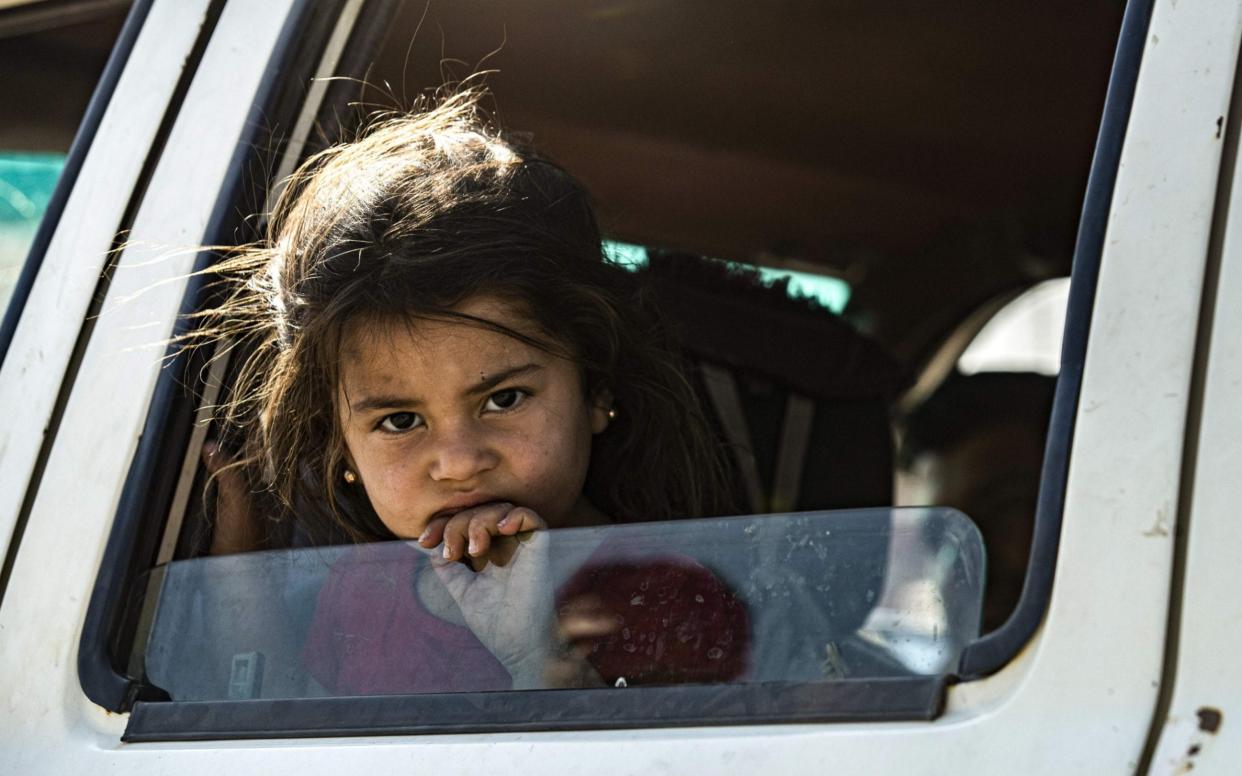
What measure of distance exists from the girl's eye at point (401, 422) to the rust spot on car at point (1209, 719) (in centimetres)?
89

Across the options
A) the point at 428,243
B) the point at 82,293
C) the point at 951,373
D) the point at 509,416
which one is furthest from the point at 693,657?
the point at 951,373

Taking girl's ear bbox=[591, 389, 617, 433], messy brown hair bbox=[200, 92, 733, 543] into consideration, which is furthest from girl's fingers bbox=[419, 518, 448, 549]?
girl's ear bbox=[591, 389, 617, 433]

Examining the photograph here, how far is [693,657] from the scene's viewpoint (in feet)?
3.47

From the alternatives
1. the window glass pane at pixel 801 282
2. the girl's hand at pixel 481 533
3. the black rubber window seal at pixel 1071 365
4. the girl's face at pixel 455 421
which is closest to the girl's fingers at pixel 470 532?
the girl's hand at pixel 481 533

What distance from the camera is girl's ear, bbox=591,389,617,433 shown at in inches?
68.0

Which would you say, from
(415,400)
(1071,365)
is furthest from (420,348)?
(1071,365)

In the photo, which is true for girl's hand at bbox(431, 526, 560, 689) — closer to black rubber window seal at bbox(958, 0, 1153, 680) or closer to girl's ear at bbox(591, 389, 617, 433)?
black rubber window seal at bbox(958, 0, 1153, 680)

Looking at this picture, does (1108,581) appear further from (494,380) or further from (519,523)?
(494,380)

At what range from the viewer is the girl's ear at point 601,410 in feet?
5.67

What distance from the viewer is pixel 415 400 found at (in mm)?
1504

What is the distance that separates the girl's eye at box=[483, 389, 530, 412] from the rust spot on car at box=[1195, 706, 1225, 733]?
0.85m

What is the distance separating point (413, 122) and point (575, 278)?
0.86 feet

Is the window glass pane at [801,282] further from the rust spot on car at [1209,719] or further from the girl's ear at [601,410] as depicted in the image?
the rust spot on car at [1209,719]

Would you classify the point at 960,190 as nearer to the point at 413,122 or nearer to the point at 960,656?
the point at 413,122
